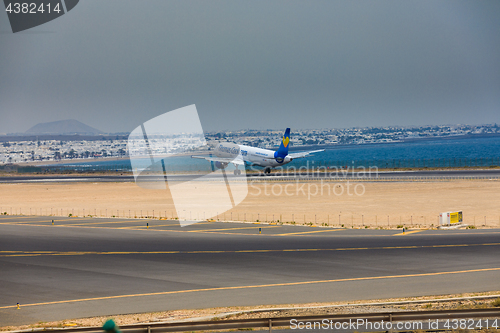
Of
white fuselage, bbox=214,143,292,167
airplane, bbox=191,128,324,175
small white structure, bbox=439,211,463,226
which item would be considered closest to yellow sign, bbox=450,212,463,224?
small white structure, bbox=439,211,463,226

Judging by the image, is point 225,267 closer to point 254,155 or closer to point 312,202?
point 312,202

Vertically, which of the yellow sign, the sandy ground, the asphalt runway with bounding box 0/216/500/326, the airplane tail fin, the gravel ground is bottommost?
the sandy ground

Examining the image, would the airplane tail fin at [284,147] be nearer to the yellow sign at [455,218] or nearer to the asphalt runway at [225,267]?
the asphalt runway at [225,267]

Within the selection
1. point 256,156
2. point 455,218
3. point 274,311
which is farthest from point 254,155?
point 274,311

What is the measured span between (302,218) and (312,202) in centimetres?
1503

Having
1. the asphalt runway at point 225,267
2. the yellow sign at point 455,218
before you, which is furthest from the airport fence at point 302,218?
the asphalt runway at point 225,267

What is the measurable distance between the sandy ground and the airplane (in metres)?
10.9

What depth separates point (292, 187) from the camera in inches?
3745

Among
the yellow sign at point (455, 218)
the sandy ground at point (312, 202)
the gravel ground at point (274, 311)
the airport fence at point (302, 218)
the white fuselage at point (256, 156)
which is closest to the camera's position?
the gravel ground at point (274, 311)

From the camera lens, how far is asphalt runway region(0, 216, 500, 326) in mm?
24766

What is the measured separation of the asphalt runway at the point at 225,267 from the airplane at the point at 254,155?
62.3m

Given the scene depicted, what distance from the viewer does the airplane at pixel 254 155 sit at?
110875 mm

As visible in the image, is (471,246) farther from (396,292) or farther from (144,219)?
(144,219)

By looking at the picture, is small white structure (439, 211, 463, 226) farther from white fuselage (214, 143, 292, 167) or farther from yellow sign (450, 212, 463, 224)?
white fuselage (214, 143, 292, 167)
